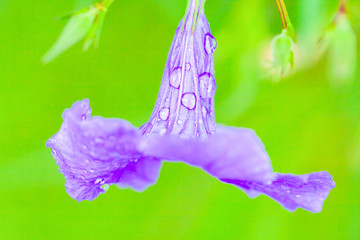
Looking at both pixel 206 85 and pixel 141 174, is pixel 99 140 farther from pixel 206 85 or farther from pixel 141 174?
pixel 206 85

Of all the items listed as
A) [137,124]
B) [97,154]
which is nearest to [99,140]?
[97,154]

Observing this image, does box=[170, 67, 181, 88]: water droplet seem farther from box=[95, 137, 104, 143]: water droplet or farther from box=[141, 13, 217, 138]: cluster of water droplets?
box=[95, 137, 104, 143]: water droplet

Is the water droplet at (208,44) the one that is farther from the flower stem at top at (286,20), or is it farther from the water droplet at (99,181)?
the water droplet at (99,181)

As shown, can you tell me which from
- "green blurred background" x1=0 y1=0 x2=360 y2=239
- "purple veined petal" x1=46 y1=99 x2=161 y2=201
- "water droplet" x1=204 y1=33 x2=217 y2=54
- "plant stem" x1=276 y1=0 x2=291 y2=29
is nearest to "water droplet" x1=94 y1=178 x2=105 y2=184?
"purple veined petal" x1=46 y1=99 x2=161 y2=201

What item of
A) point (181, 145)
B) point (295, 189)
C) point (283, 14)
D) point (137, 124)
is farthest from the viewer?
point (137, 124)

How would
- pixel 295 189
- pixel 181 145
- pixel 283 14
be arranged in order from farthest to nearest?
pixel 283 14
pixel 295 189
pixel 181 145

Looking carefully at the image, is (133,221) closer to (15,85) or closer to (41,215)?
(41,215)
